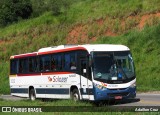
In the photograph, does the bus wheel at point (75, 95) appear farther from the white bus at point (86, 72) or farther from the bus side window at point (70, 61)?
the bus side window at point (70, 61)

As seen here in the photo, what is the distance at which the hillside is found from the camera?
4156cm

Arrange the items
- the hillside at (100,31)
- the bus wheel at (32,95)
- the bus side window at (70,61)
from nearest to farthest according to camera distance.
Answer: the bus side window at (70,61)
the bus wheel at (32,95)
the hillside at (100,31)

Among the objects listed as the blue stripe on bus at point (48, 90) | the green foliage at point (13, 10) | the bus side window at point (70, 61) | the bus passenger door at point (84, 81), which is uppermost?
the green foliage at point (13, 10)

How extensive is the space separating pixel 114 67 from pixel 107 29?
2828cm

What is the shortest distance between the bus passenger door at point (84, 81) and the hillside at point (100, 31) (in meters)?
11.2

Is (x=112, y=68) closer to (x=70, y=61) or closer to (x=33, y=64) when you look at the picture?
(x=70, y=61)

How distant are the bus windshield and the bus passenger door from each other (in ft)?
2.02

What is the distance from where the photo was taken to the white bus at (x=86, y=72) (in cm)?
2288

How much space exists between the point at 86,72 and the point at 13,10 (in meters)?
47.9

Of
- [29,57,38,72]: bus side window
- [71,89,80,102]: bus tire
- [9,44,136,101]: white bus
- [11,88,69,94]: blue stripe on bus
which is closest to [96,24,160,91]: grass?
[11,88,69,94]: blue stripe on bus

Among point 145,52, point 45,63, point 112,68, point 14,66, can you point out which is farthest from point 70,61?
point 145,52

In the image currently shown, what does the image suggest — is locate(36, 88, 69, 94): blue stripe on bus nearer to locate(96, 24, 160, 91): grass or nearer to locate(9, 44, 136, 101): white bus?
locate(9, 44, 136, 101): white bus

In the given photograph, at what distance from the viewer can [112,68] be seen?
23094 millimetres

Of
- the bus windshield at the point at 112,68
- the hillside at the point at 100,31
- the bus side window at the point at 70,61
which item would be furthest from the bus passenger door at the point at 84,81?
the hillside at the point at 100,31
